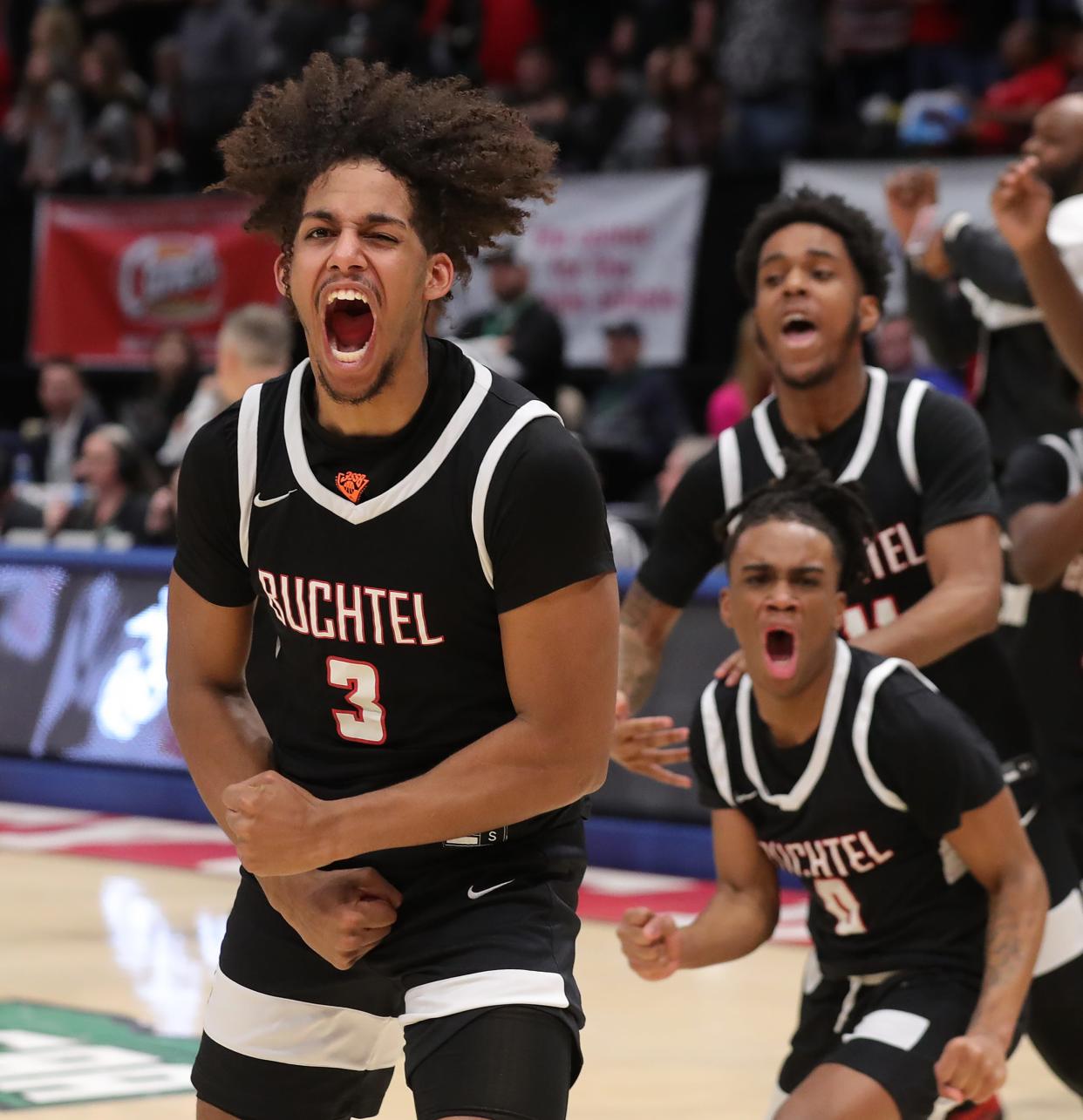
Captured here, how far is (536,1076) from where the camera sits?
2.88 meters

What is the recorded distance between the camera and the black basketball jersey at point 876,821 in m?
3.95

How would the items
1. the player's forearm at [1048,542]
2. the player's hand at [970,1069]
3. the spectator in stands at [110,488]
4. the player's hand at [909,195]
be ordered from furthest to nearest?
the spectator in stands at [110,488]
the player's hand at [909,195]
the player's forearm at [1048,542]
the player's hand at [970,1069]

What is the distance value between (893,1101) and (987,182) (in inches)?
289

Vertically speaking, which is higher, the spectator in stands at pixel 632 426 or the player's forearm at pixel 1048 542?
the player's forearm at pixel 1048 542

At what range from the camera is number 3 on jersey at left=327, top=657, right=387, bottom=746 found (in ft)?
9.83

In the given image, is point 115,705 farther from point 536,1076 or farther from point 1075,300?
point 536,1076

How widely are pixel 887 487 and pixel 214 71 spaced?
36.6ft

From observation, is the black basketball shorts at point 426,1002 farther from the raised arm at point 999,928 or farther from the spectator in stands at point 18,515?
the spectator in stands at point 18,515

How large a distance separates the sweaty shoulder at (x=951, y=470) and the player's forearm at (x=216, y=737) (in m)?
1.75

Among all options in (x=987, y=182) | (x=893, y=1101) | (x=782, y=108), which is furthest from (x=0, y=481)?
(x=893, y=1101)

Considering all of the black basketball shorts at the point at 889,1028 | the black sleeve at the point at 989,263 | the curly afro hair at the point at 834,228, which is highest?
the curly afro hair at the point at 834,228

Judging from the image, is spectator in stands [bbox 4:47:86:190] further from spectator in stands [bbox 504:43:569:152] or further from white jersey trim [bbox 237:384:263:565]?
white jersey trim [bbox 237:384:263:565]

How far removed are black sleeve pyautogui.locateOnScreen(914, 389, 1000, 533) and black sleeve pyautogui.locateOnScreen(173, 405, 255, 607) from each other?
5.75ft

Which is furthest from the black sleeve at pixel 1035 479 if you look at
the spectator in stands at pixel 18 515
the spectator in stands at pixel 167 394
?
the spectator in stands at pixel 167 394
